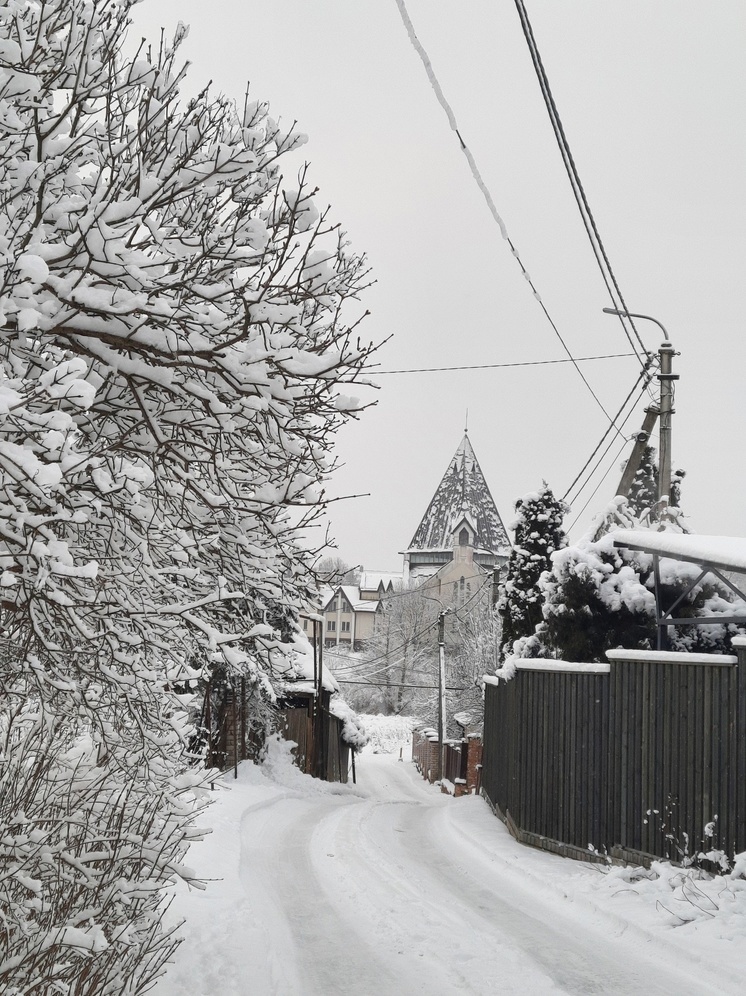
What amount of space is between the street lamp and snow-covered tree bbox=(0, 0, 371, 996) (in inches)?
356

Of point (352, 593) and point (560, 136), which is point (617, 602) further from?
point (352, 593)

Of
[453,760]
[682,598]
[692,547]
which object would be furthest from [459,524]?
[692,547]

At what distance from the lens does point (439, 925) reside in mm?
6742

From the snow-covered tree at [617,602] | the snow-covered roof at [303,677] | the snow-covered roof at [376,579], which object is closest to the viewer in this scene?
the snow-covered tree at [617,602]

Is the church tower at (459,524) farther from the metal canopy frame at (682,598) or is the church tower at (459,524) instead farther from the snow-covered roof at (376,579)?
the metal canopy frame at (682,598)

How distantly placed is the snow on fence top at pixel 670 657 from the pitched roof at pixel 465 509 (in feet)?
200

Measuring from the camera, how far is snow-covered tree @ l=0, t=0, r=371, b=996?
329 centimetres

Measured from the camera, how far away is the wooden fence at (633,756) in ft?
25.5

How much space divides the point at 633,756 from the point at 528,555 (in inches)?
340

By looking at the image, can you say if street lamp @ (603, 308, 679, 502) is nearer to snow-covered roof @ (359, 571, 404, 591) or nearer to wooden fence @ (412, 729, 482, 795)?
wooden fence @ (412, 729, 482, 795)

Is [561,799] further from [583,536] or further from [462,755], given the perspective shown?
[462,755]

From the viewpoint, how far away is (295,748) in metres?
23.3

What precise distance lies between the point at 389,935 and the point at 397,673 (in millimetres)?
51770

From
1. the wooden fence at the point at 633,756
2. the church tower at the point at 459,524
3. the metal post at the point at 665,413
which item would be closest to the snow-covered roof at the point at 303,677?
the wooden fence at the point at 633,756
